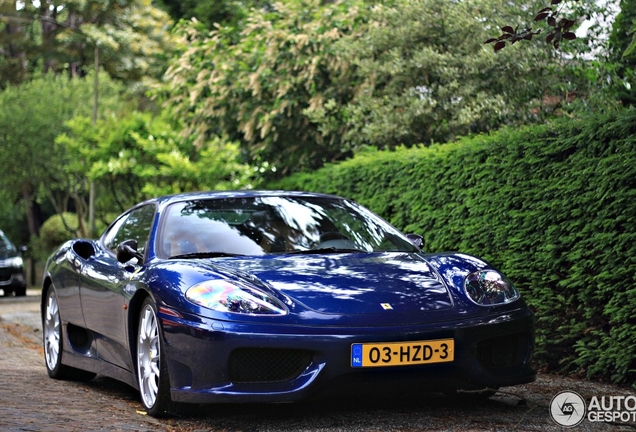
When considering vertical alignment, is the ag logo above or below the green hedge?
below

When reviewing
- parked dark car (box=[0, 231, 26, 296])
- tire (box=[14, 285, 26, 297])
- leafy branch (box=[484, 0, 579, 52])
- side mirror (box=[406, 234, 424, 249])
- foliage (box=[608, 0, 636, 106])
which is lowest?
tire (box=[14, 285, 26, 297])

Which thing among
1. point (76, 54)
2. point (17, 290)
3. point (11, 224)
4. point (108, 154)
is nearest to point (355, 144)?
point (108, 154)

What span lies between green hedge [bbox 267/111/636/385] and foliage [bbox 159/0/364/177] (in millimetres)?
6026

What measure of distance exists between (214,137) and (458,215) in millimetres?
9142

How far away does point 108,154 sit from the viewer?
22.0 metres

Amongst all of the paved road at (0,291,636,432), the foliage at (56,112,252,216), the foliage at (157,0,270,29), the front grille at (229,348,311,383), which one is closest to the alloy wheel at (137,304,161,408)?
the paved road at (0,291,636,432)

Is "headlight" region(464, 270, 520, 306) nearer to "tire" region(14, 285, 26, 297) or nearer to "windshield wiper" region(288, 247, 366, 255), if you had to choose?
"windshield wiper" region(288, 247, 366, 255)

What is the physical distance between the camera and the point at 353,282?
5.94 metres

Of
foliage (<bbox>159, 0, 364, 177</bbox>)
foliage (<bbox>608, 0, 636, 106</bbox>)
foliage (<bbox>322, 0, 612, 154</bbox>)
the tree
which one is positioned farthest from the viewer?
the tree

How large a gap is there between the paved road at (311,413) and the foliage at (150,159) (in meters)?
10.8

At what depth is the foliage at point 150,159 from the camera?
64.0ft

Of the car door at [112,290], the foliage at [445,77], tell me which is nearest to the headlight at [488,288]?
the car door at [112,290]

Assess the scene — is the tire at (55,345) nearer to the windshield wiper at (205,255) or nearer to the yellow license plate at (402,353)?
the windshield wiper at (205,255)

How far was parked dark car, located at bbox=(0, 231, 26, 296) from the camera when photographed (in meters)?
23.8
